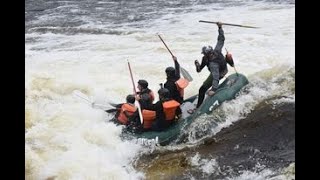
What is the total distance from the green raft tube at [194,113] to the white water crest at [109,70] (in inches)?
6.2

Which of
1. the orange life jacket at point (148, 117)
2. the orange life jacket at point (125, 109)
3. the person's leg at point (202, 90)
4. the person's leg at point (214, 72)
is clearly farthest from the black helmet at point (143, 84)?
the person's leg at point (214, 72)

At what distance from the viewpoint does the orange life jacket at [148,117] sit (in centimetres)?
760

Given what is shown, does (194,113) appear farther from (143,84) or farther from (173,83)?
(143,84)

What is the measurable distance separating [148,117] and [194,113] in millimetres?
829

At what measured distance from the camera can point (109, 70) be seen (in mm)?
12125


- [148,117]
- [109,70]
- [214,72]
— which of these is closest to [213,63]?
[214,72]

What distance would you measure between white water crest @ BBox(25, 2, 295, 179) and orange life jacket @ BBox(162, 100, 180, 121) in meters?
0.64

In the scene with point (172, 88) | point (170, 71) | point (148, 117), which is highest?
point (170, 71)

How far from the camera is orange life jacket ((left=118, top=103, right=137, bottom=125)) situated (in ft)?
25.5

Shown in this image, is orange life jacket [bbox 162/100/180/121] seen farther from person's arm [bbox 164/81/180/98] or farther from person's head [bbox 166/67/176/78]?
person's head [bbox 166/67/176/78]

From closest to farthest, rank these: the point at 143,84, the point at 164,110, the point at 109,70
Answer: the point at 164,110 → the point at 143,84 → the point at 109,70

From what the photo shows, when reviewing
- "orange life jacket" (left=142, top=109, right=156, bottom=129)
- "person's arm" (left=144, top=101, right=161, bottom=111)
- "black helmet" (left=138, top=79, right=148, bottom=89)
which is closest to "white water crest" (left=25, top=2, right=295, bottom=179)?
"orange life jacket" (left=142, top=109, right=156, bottom=129)
